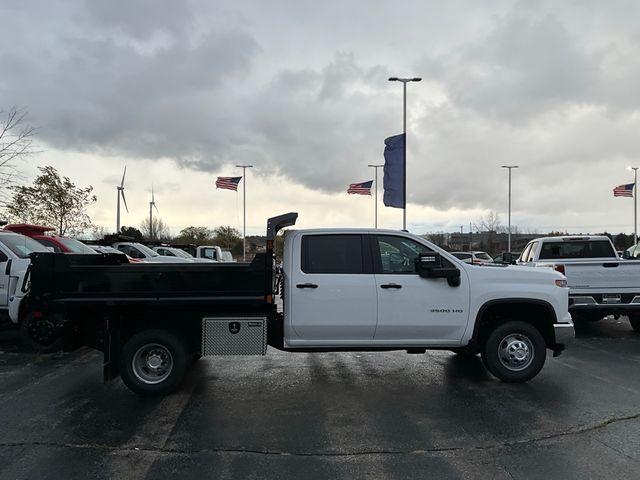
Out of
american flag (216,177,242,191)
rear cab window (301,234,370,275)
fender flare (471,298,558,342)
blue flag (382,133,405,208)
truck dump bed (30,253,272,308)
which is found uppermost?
american flag (216,177,242,191)

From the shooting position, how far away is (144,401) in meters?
5.89

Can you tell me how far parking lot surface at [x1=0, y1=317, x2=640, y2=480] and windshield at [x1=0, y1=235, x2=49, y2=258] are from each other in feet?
8.97

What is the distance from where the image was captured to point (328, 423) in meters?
5.16

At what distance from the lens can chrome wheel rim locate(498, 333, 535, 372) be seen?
21.0ft

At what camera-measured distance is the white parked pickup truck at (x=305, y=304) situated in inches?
234

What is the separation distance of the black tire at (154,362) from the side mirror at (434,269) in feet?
9.79

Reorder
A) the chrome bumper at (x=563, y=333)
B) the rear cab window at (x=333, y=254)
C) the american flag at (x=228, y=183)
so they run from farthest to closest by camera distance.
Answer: the american flag at (x=228, y=183), the chrome bumper at (x=563, y=333), the rear cab window at (x=333, y=254)

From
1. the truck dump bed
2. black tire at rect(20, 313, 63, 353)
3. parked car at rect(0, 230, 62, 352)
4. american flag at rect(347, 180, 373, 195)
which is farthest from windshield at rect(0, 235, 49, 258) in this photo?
american flag at rect(347, 180, 373, 195)

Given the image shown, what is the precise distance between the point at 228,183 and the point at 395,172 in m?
21.1

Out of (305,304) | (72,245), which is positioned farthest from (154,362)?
(72,245)

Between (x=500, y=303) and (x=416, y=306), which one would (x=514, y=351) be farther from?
(x=416, y=306)

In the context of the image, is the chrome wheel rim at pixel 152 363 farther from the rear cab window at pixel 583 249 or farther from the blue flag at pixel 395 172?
the blue flag at pixel 395 172

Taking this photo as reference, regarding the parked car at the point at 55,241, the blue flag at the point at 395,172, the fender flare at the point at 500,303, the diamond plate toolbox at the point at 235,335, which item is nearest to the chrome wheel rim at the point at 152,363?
the diamond plate toolbox at the point at 235,335

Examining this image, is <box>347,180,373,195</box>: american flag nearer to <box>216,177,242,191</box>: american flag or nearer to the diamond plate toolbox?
<box>216,177,242,191</box>: american flag
